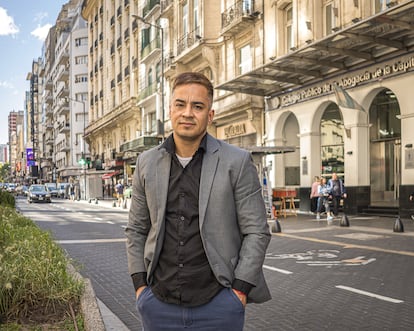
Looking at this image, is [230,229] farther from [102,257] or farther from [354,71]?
[354,71]

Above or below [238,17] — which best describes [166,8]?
above

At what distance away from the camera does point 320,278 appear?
25.0ft

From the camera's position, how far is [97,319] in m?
4.14

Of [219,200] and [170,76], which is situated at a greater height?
[170,76]

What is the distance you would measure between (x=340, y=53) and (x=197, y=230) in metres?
16.5

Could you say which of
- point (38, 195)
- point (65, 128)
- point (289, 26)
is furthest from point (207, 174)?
point (65, 128)

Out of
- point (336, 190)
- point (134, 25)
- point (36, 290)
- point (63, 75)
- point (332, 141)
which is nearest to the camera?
point (36, 290)

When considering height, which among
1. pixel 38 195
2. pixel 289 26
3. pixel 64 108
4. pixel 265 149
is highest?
pixel 64 108

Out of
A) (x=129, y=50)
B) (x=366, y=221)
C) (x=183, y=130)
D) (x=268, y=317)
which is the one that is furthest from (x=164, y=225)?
(x=129, y=50)

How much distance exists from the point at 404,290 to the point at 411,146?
11.0 metres

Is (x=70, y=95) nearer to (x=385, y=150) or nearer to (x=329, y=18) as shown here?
(x=329, y=18)

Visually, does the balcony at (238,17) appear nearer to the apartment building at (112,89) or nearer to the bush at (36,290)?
the apartment building at (112,89)

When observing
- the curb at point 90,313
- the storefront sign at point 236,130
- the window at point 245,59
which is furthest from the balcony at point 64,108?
the curb at point 90,313

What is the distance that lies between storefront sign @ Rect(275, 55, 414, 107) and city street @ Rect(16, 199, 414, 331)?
20.0 ft
